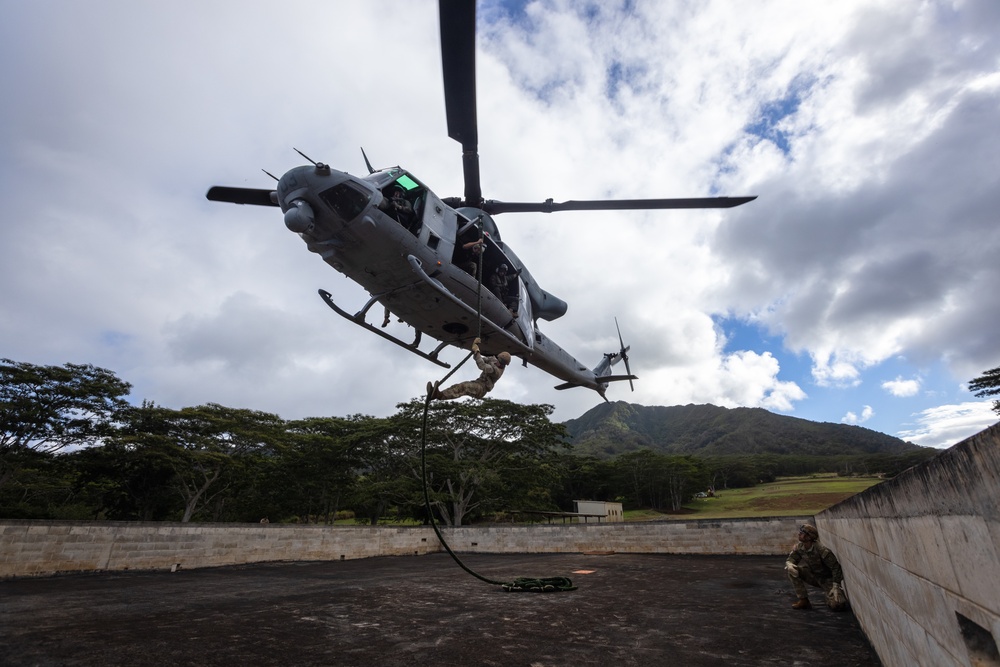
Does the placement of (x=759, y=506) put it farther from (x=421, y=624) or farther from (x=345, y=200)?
(x=345, y=200)

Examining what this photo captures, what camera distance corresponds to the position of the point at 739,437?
144m

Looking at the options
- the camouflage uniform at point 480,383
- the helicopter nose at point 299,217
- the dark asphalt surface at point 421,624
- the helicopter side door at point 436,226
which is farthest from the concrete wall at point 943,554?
the helicopter nose at point 299,217

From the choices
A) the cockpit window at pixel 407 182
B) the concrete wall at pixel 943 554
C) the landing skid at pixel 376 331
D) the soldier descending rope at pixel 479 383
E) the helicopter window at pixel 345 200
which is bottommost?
the concrete wall at pixel 943 554

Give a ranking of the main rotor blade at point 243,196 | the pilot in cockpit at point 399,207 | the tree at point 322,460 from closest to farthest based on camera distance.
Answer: the pilot in cockpit at point 399,207, the main rotor blade at point 243,196, the tree at point 322,460

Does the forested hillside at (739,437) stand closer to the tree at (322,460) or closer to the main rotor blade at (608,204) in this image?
the tree at (322,460)

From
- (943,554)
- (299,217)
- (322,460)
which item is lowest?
(943,554)

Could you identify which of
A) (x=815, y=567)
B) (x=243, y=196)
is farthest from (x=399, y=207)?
(x=815, y=567)

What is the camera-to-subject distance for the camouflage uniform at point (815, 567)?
20.8 ft

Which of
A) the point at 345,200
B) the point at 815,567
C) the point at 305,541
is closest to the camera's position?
the point at 815,567

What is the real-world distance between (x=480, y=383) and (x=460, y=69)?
4.30 metres

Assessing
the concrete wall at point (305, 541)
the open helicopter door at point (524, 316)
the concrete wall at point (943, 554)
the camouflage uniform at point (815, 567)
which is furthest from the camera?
the concrete wall at point (305, 541)

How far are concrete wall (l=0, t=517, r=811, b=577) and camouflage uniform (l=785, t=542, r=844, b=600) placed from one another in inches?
366

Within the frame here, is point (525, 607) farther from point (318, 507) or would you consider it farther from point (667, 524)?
point (318, 507)

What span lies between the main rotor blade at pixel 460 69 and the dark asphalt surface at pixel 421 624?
6877 millimetres
